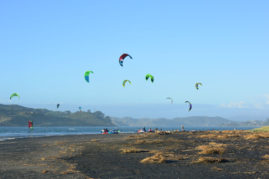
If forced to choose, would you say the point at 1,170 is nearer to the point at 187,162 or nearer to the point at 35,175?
the point at 35,175

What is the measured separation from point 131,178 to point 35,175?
14.6 feet

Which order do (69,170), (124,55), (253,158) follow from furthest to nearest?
(124,55)
(253,158)
(69,170)

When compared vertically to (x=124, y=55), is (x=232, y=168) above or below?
below

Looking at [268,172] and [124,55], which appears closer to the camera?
[268,172]

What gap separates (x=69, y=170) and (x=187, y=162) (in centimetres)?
637

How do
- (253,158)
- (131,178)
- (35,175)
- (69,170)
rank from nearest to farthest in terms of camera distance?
(131,178) < (35,175) < (69,170) < (253,158)

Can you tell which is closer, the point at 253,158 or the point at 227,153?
the point at 253,158

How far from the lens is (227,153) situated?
75.0ft

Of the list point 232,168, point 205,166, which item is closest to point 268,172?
point 232,168

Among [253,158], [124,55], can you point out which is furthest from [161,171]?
[124,55]

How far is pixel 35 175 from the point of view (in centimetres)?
1589

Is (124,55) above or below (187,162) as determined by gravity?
above

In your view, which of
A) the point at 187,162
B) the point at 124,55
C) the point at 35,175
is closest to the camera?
the point at 35,175

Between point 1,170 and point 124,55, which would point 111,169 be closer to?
point 1,170
